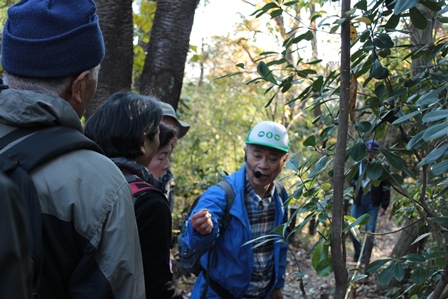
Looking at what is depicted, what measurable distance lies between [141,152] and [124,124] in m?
0.14

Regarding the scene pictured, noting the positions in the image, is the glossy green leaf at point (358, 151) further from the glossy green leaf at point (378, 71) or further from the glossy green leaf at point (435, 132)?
the glossy green leaf at point (435, 132)

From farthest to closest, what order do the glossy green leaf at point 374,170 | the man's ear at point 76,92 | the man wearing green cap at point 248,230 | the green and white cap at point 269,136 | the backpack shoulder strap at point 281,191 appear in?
the backpack shoulder strap at point 281,191 < the green and white cap at point 269,136 < the man wearing green cap at point 248,230 < the glossy green leaf at point 374,170 < the man's ear at point 76,92

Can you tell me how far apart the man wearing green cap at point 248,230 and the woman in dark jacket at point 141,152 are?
933 millimetres

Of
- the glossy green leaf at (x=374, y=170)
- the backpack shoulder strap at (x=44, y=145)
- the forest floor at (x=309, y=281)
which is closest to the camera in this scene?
the backpack shoulder strap at (x=44, y=145)

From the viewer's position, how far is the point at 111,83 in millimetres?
4523

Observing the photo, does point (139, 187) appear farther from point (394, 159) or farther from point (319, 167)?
point (394, 159)

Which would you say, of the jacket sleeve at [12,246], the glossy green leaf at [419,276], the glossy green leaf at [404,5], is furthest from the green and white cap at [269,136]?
the jacket sleeve at [12,246]

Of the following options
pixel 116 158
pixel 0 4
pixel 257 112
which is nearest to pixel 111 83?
pixel 0 4

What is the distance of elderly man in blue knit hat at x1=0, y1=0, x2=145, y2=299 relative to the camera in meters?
1.64

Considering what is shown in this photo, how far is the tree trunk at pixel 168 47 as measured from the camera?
4719mm

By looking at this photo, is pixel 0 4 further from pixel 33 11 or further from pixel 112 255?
pixel 112 255

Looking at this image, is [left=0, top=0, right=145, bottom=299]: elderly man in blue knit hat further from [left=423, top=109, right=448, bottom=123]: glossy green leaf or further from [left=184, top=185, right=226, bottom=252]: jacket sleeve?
[left=184, top=185, right=226, bottom=252]: jacket sleeve

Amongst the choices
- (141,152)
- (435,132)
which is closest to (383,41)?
(435,132)

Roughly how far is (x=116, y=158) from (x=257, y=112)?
444 inches
